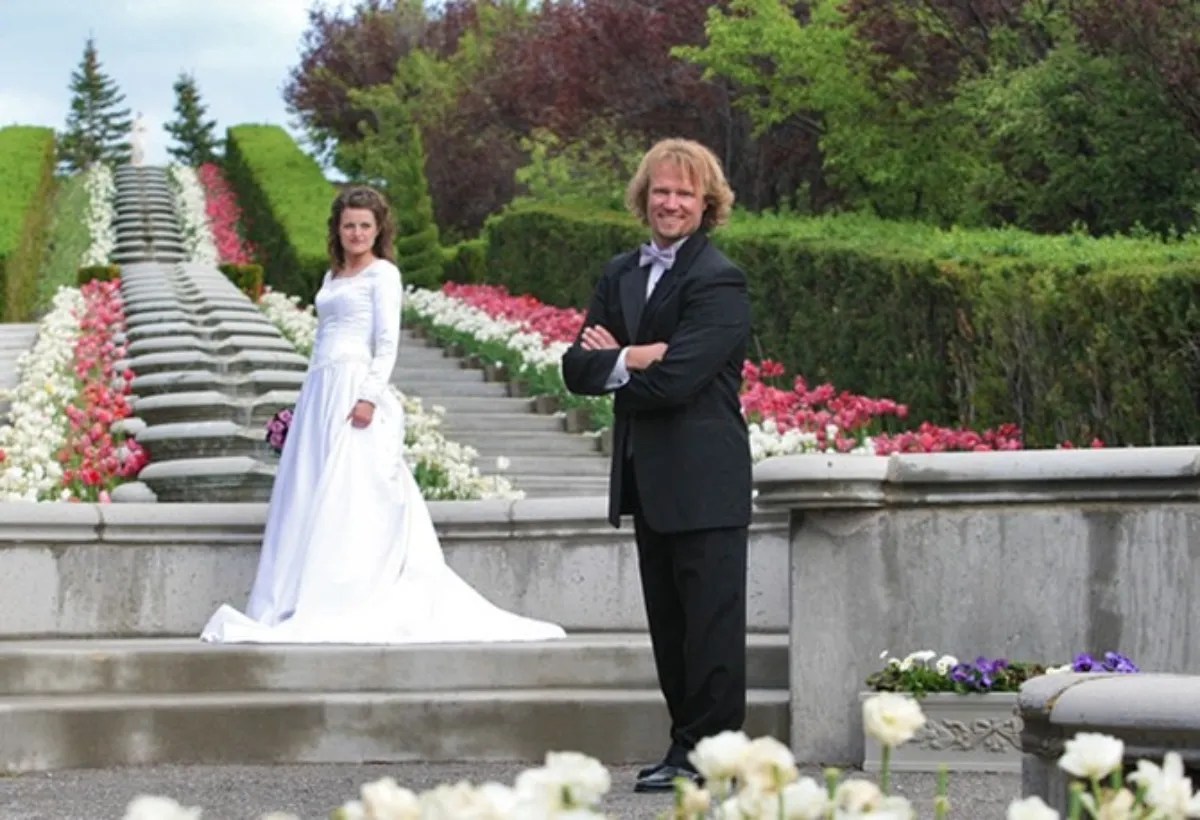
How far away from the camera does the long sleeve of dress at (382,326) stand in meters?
8.58

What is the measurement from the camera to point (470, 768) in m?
7.57

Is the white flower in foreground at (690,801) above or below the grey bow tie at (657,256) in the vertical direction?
below

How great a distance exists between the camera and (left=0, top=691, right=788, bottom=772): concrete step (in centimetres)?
770

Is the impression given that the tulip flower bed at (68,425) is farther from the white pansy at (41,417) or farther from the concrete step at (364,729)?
the concrete step at (364,729)

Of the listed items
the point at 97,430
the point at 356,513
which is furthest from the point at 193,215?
the point at 356,513

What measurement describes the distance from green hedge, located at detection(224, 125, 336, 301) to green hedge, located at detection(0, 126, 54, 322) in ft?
10.7

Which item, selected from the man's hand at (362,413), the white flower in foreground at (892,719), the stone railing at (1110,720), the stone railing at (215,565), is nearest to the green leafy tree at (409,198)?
the stone railing at (215,565)

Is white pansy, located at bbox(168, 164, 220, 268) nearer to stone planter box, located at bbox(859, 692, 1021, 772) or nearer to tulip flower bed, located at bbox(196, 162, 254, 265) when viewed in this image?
tulip flower bed, located at bbox(196, 162, 254, 265)

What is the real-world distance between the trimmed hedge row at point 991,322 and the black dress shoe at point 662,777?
20.2 feet

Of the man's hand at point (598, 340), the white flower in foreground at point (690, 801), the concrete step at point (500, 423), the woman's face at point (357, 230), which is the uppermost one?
the woman's face at point (357, 230)

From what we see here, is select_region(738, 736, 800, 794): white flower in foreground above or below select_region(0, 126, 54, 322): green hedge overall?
below

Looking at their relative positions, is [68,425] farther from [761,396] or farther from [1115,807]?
[1115,807]

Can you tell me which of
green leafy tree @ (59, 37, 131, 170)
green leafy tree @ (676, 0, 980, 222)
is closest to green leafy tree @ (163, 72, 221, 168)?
green leafy tree @ (59, 37, 131, 170)

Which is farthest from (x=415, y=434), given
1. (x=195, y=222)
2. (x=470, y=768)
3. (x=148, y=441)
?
(x=195, y=222)
